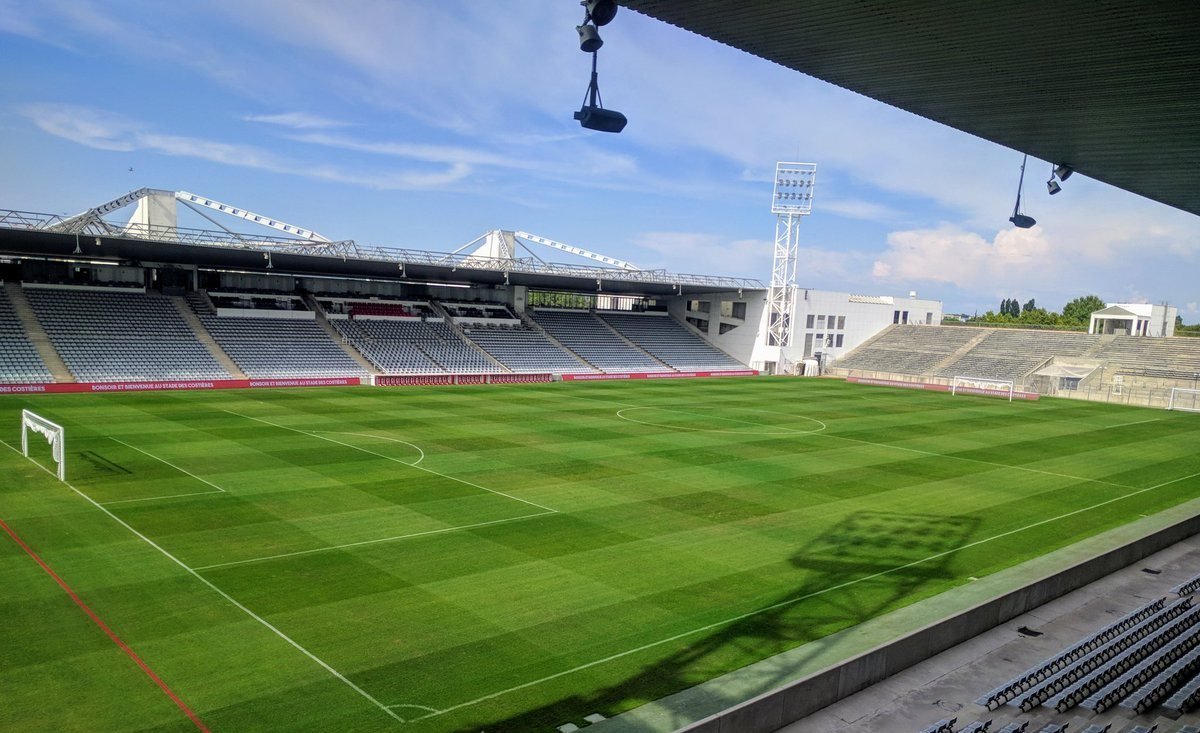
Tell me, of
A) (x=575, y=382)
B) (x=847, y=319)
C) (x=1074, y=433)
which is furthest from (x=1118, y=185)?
(x=847, y=319)

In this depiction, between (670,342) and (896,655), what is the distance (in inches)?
2227

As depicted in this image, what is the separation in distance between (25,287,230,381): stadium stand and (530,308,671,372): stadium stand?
26304mm

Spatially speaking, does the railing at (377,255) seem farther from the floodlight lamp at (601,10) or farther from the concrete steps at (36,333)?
the floodlight lamp at (601,10)

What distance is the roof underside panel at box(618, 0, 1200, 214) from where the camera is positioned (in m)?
6.67

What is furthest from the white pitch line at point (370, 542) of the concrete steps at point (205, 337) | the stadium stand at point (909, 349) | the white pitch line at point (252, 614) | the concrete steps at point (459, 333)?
the stadium stand at point (909, 349)

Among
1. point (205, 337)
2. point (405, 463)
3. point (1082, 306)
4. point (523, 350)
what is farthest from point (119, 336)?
point (1082, 306)

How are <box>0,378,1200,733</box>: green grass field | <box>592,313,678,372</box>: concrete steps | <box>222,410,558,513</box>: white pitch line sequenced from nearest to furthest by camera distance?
<box>0,378,1200,733</box>: green grass field
<box>222,410,558,513</box>: white pitch line
<box>592,313,678,372</box>: concrete steps

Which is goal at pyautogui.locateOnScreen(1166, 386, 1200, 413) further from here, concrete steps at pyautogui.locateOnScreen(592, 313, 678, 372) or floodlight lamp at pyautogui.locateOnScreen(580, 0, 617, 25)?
floodlight lamp at pyautogui.locateOnScreen(580, 0, 617, 25)

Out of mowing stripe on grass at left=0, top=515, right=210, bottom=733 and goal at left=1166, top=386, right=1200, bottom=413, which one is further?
goal at left=1166, top=386, right=1200, bottom=413

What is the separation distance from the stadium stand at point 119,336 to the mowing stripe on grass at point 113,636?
25949mm

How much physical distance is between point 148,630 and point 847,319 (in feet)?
222

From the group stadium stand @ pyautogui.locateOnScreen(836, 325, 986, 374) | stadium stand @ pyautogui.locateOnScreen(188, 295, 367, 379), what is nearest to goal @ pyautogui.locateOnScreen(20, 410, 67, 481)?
stadium stand @ pyautogui.locateOnScreen(188, 295, 367, 379)

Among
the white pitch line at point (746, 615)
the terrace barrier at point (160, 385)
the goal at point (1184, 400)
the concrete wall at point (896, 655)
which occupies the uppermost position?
the goal at point (1184, 400)

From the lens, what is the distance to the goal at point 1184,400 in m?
46.6
